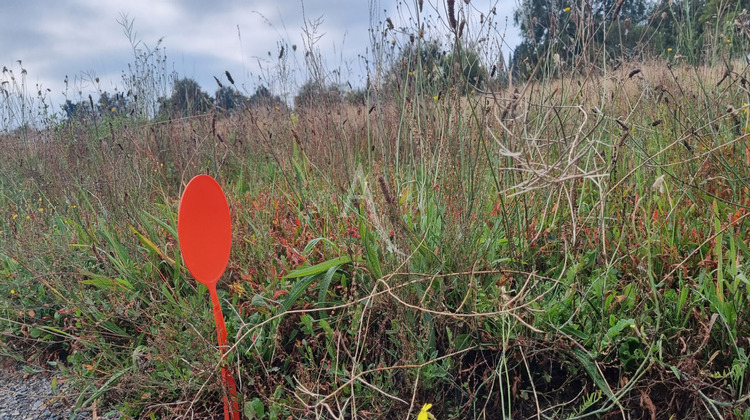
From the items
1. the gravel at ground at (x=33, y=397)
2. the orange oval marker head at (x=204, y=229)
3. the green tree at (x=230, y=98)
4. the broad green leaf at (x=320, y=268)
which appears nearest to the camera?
the orange oval marker head at (x=204, y=229)

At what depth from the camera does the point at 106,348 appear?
1.93m

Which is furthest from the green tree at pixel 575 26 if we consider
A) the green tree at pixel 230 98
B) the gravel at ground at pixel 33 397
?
the gravel at ground at pixel 33 397

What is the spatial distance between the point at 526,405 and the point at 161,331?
131cm

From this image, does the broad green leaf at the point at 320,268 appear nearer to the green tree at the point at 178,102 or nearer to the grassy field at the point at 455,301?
the grassy field at the point at 455,301

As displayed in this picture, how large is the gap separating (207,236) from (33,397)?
1.22 meters

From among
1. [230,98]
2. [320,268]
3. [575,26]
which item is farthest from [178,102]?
[320,268]

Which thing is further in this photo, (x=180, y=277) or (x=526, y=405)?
(x=180, y=277)

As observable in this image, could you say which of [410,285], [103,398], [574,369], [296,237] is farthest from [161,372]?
[574,369]

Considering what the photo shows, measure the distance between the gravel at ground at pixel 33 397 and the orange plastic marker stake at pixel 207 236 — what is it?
0.70 m

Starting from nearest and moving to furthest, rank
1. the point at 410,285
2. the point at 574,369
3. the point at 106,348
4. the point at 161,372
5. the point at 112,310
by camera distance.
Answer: the point at 574,369, the point at 410,285, the point at 161,372, the point at 106,348, the point at 112,310

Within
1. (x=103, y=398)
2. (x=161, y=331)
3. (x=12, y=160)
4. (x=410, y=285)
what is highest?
(x=12, y=160)

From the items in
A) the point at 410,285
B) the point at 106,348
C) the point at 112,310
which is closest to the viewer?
the point at 410,285

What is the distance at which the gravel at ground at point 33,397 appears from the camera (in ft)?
6.15

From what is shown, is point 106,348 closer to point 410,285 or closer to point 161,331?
point 161,331
